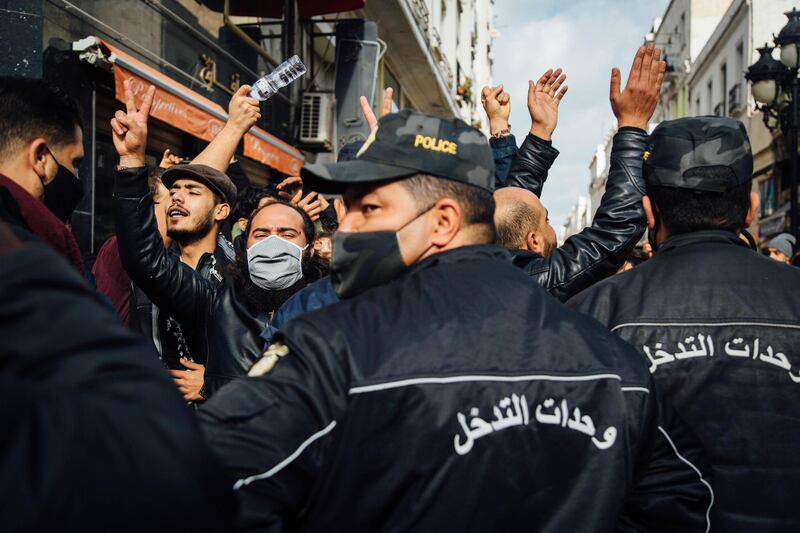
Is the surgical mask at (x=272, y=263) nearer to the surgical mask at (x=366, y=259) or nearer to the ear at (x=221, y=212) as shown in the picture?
the ear at (x=221, y=212)

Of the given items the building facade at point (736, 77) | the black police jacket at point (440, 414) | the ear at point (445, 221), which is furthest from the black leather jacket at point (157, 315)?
the building facade at point (736, 77)

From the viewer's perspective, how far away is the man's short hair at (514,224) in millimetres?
3266

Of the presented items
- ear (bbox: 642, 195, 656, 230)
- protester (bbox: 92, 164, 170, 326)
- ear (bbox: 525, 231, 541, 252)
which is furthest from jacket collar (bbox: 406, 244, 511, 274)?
protester (bbox: 92, 164, 170, 326)

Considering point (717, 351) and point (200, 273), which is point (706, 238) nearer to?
point (717, 351)

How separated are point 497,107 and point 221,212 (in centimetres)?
162

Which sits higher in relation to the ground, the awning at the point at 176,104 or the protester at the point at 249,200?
the awning at the point at 176,104

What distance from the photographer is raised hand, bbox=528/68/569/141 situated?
359cm

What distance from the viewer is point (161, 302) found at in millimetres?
3461

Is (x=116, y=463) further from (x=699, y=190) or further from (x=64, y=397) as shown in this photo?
(x=699, y=190)

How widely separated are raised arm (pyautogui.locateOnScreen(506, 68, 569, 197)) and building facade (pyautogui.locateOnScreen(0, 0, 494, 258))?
9.38 feet

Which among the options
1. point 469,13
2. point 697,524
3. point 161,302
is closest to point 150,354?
point 697,524

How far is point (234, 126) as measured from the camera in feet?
13.0

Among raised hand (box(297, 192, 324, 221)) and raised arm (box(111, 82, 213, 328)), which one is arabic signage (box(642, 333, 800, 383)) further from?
raised hand (box(297, 192, 324, 221))

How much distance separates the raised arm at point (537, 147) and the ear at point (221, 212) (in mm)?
1626
